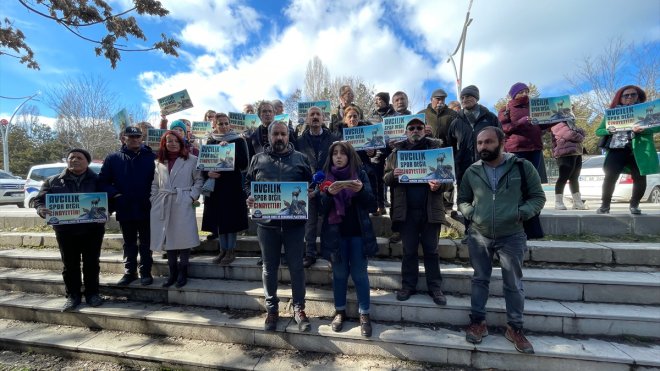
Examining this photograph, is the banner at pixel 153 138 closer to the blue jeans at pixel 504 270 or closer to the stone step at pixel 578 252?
the stone step at pixel 578 252

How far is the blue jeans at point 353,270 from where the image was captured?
3295 mm

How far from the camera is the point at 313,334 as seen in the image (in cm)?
335

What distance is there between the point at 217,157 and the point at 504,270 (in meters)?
3.82

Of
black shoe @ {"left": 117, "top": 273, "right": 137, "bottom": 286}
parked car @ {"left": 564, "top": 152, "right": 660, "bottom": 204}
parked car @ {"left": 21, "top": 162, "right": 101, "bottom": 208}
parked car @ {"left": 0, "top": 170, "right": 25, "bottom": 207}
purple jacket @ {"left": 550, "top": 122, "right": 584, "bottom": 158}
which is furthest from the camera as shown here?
parked car @ {"left": 0, "top": 170, "right": 25, "bottom": 207}

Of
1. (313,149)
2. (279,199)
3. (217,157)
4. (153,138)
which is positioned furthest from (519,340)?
(153,138)

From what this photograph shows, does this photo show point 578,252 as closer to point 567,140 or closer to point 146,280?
point 567,140

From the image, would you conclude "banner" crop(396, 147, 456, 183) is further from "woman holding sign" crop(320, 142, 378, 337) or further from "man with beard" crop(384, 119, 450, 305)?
"woman holding sign" crop(320, 142, 378, 337)

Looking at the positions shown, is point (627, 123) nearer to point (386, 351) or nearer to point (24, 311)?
point (386, 351)

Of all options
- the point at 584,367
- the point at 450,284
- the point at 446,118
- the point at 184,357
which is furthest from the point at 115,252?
the point at 584,367

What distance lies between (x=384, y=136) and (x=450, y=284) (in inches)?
88.2

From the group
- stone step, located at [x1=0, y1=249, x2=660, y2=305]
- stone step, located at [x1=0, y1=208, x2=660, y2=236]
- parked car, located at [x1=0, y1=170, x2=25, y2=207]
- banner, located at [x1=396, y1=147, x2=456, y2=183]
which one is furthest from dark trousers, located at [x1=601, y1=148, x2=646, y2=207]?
parked car, located at [x1=0, y1=170, x2=25, y2=207]

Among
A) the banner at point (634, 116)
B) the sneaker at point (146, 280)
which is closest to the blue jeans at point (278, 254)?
the sneaker at point (146, 280)

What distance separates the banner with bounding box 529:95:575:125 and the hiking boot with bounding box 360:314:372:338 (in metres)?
3.96

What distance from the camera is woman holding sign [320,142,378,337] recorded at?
3.27 m
